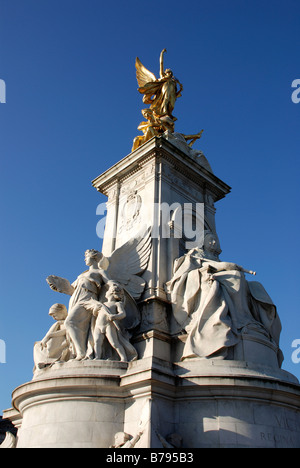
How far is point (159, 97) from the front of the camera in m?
16.3

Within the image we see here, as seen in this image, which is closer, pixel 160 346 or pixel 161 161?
pixel 160 346

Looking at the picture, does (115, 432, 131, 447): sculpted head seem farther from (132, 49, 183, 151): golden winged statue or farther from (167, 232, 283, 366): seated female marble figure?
(132, 49, 183, 151): golden winged statue

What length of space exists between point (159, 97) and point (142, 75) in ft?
4.41

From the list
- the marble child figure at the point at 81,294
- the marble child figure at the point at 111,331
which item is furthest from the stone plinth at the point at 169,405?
the marble child figure at the point at 81,294

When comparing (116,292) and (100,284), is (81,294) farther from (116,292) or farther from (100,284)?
(116,292)

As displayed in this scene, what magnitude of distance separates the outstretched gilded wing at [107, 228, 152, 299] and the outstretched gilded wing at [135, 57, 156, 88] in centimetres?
683

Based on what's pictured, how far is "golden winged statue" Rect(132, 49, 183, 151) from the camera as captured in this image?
15648mm

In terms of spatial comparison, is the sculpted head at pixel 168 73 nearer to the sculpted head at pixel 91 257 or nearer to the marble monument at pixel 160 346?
the marble monument at pixel 160 346

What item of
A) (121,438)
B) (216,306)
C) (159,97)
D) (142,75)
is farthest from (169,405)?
(142,75)

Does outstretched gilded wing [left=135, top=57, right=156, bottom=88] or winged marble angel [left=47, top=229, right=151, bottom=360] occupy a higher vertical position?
outstretched gilded wing [left=135, top=57, right=156, bottom=88]

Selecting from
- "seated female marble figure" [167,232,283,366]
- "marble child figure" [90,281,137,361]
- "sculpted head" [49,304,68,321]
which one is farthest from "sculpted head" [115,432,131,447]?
"sculpted head" [49,304,68,321]

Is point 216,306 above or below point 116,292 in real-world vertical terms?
below

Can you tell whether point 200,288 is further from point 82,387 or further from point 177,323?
point 82,387
